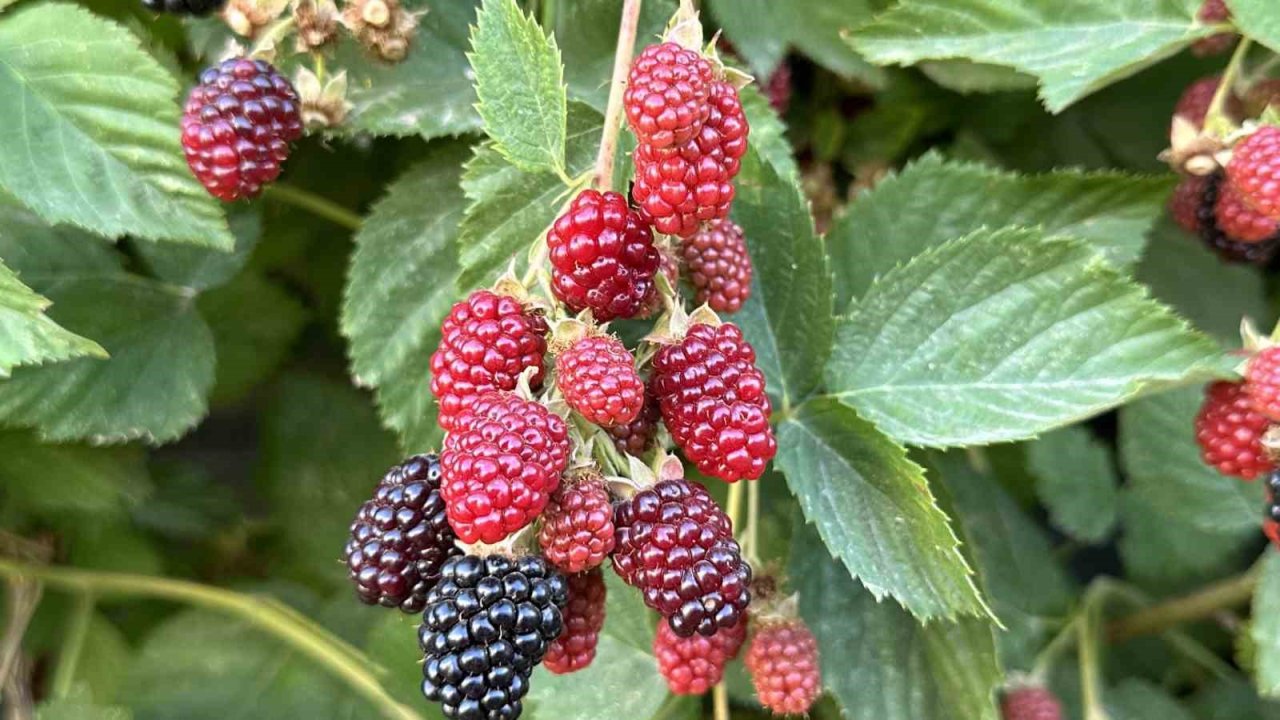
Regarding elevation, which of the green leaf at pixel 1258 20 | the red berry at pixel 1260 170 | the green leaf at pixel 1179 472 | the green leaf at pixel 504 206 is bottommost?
the green leaf at pixel 1179 472

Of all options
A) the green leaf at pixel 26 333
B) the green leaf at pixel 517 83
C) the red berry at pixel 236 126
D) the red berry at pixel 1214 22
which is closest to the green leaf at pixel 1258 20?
the red berry at pixel 1214 22

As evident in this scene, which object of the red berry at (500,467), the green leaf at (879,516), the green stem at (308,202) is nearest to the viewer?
the red berry at (500,467)

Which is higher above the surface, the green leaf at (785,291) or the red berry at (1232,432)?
the red berry at (1232,432)

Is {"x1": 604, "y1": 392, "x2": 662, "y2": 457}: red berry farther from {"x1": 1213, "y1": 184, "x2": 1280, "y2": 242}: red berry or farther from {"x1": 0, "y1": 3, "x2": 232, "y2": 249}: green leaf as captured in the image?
{"x1": 1213, "y1": 184, "x2": 1280, "y2": 242}: red berry

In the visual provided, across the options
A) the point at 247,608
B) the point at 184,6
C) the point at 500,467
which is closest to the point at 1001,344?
the point at 500,467

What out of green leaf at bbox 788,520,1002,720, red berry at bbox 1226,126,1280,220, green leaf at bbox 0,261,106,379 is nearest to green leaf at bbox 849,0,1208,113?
red berry at bbox 1226,126,1280,220

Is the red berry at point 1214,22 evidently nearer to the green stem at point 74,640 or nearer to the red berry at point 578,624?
the red berry at point 578,624

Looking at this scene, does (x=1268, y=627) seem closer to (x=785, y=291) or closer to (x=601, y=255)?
(x=785, y=291)
